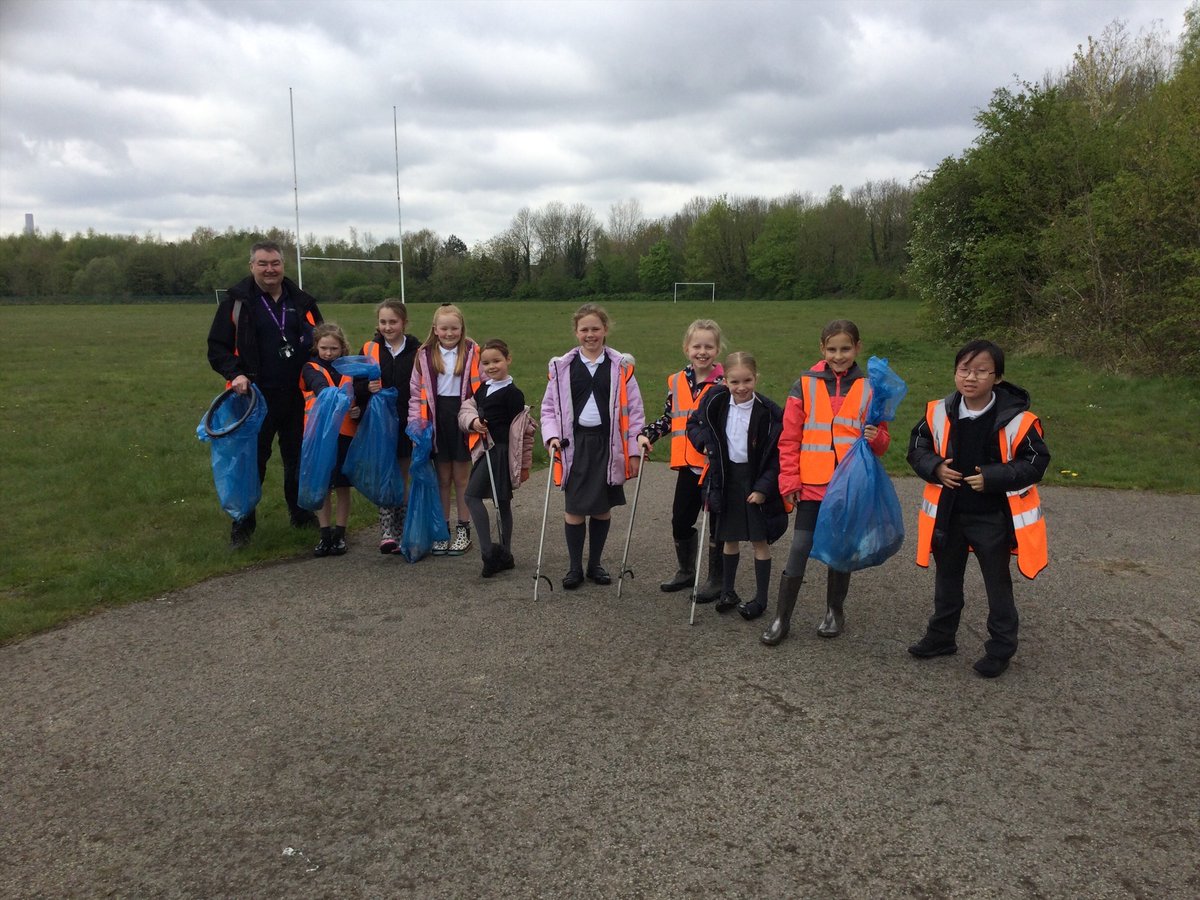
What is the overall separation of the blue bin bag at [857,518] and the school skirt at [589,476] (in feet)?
4.98

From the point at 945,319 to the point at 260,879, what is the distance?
983 inches

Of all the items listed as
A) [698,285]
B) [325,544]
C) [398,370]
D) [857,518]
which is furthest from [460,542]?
[698,285]

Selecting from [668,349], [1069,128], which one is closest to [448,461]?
[1069,128]

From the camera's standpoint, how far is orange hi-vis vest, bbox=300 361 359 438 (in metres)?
6.57

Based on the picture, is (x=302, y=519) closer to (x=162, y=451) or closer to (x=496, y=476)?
(x=496, y=476)

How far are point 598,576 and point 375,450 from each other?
193 cm

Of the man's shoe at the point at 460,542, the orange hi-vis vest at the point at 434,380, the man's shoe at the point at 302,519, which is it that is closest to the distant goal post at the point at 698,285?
the man's shoe at the point at 302,519

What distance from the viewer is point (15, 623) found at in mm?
5223

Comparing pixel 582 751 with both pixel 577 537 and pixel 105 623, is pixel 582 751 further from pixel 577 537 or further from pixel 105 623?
pixel 105 623

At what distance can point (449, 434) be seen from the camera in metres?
6.54

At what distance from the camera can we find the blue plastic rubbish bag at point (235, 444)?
6496 millimetres

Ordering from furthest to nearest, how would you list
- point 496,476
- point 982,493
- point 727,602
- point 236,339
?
point 236,339
point 496,476
point 727,602
point 982,493

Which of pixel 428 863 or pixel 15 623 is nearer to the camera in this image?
pixel 428 863

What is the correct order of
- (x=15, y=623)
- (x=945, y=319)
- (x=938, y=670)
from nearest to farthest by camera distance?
(x=938, y=670) < (x=15, y=623) < (x=945, y=319)
